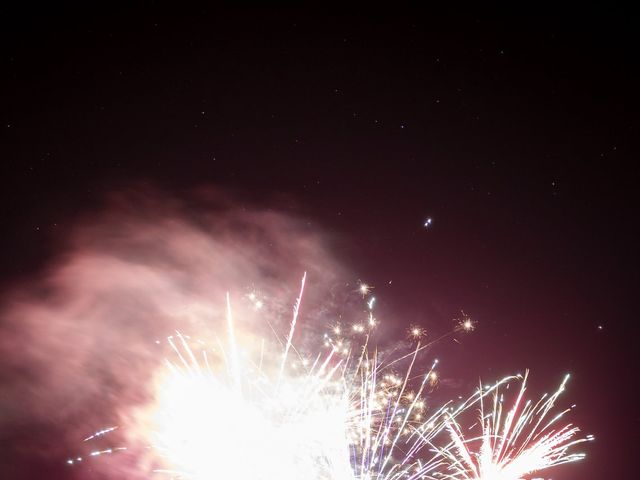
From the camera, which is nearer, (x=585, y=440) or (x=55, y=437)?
(x=55, y=437)

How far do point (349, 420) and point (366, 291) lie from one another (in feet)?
8.65

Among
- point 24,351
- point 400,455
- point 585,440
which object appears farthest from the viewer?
point 585,440

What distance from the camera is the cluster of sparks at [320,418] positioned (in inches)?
317

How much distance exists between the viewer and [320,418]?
325 inches

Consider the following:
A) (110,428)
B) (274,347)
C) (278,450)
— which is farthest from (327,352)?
(110,428)

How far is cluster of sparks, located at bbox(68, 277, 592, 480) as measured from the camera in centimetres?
805

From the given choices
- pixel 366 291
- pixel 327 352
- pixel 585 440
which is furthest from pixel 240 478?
pixel 585 440

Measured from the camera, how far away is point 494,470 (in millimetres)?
8719

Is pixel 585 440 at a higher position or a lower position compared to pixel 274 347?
lower

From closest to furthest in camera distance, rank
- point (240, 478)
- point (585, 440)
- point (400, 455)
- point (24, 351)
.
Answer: point (240, 478), point (24, 351), point (400, 455), point (585, 440)

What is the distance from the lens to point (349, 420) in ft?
27.6

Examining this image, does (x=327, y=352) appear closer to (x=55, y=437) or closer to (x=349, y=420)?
(x=349, y=420)

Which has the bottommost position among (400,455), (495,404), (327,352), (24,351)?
(400,455)

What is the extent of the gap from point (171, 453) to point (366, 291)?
5.09m
